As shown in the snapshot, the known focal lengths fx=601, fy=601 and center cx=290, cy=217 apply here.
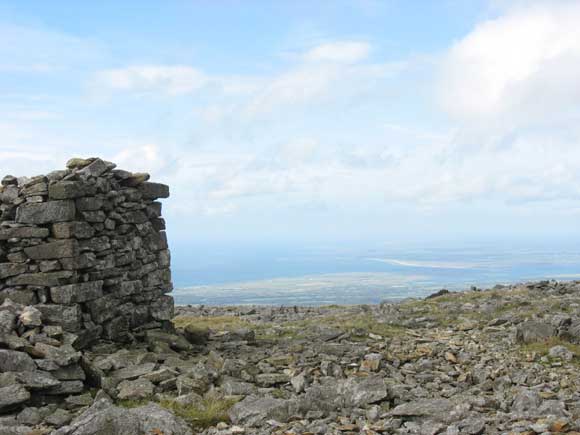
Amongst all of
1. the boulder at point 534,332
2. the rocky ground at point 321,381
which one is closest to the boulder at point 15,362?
the rocky ground at point 321,381

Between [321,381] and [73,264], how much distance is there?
747 cm

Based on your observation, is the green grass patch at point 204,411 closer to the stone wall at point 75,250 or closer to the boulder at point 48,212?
the stone wall at point 75,250

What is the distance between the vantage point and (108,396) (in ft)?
40.9

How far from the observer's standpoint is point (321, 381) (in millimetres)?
14023

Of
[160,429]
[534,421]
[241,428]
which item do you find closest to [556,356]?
[534,421]

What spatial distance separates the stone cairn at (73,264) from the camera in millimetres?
14617

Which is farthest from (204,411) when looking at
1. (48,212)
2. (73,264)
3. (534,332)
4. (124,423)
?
(534,332)

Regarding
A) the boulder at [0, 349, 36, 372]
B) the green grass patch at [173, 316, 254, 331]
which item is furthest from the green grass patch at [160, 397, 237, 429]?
the green grass patch at [173, 316, 254, 331]

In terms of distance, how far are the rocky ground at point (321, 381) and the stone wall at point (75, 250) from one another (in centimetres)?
113

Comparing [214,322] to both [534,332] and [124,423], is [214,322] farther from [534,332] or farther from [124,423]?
[124,423]

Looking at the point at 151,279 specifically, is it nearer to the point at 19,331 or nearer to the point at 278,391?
the point at 19,331

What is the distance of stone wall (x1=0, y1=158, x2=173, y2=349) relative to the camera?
16328 mm

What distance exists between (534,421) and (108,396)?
8202 mm

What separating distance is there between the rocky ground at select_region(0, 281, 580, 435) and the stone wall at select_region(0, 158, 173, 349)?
3.71 ft
